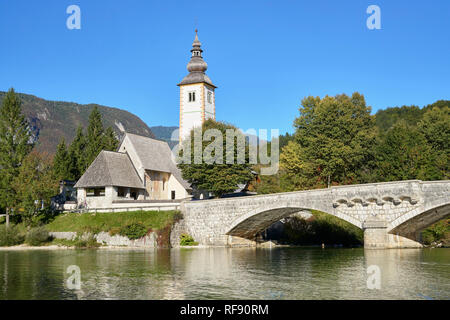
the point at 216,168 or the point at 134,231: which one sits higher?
the point at 216,168

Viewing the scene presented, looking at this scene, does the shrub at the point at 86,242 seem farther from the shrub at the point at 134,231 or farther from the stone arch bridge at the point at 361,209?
the stone arch bridge at the point at 361,209

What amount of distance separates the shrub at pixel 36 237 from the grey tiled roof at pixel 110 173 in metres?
8.53

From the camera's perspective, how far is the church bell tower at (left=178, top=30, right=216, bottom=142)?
73188mm

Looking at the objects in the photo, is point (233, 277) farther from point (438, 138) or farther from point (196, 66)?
point (196, 66)

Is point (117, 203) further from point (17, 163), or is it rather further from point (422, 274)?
point (422, 274)

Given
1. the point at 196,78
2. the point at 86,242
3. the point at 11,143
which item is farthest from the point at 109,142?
the point at 86,242

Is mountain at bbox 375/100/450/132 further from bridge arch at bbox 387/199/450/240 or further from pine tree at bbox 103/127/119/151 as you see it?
bridge arch at bbox 387/199/450/240

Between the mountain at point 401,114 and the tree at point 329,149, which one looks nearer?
the tree at point 329,149

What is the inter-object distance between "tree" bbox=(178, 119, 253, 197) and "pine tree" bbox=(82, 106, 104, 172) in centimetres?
2220

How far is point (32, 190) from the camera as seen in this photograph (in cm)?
5334

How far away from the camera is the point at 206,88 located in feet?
244

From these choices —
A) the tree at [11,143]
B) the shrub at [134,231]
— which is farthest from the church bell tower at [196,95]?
the shrub at [134,231]

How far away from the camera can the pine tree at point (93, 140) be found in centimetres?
7412

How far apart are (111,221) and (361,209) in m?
24.9
